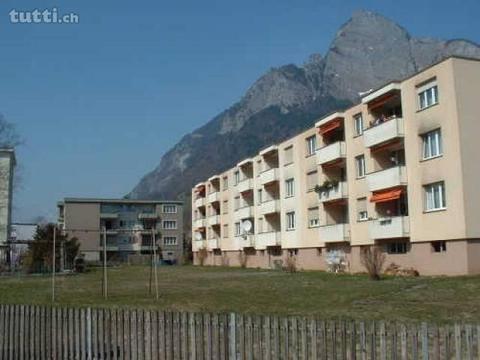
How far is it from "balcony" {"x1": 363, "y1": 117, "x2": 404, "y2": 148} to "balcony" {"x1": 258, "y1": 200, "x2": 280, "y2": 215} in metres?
19.7

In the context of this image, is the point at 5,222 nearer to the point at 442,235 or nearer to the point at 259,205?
the point at 259,205

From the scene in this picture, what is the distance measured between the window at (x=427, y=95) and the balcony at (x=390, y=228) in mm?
6505

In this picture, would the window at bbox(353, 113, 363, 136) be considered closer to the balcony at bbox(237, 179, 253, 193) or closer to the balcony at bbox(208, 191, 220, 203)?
the balcony at bbox(237, 179, 253, 193)

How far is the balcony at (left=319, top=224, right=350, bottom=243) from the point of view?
44.3 meters

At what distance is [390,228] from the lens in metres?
37.9

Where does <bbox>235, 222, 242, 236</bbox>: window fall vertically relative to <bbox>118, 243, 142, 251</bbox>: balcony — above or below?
above

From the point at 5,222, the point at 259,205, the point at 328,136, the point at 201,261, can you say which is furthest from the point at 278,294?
the point at 5,222

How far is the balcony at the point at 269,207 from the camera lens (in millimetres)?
59406

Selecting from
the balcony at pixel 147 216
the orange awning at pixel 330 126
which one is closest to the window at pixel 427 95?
the orange awning at pixel 330 126

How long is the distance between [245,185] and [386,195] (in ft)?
106

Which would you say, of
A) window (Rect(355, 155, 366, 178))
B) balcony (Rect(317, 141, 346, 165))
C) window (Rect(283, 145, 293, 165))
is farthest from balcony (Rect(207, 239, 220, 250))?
window (Rect(355, 155, 366, 178))

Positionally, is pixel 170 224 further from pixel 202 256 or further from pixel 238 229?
pixel 238 229

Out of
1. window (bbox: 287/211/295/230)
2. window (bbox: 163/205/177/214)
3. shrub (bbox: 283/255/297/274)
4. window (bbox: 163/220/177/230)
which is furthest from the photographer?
window (bbox: 163/205/177/214)

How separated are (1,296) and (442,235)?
22.0m
